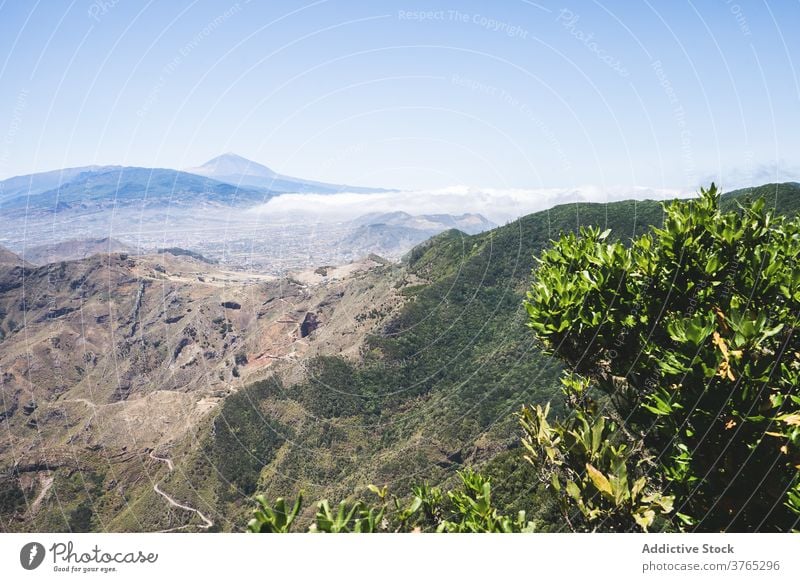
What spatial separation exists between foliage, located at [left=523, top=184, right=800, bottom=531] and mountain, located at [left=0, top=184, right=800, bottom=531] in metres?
25.0

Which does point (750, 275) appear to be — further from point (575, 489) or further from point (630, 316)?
point (575, 489)

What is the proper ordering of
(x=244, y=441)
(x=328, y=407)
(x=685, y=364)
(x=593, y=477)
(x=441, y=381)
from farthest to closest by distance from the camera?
1. (x=244, y=441)
2. (x=328, y=407)
3. (x=441, y=381)
4. (x=685, y=364)
5. (x=593, y=477)

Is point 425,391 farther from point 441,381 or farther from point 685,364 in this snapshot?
point 685,364

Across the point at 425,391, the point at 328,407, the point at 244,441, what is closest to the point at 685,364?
the point at 425,391

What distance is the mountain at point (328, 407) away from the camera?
66.2 metres

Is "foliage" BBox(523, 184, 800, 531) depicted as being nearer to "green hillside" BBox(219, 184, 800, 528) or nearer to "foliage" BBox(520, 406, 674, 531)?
"foliage" BBox(520, 406, 674, 531)

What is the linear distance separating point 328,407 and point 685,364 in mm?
78665

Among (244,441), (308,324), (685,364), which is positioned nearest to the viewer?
(685,364)

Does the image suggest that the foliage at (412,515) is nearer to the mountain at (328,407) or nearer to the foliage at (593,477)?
the foliage at (593,477)

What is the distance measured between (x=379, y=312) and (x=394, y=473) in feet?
145

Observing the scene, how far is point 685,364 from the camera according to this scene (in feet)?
20.5

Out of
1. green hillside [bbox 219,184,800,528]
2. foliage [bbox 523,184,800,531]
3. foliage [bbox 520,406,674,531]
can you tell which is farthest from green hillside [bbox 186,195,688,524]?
foliage [bbox 520,406,674,531]

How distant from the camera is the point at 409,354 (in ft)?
276

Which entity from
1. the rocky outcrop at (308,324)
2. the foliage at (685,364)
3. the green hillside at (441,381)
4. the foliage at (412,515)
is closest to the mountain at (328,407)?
the green hillside at (441,381)
